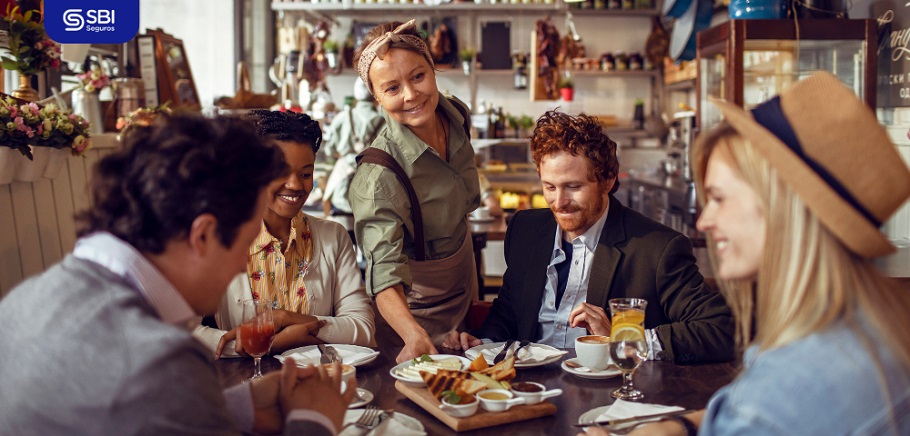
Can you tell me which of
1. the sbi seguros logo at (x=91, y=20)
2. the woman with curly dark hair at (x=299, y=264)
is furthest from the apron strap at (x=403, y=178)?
the sbi seguros logo at (x=91, y=20)

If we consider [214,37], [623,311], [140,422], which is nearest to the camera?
[140,422]

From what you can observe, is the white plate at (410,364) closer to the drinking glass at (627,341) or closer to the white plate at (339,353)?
the white plate at (339,353)

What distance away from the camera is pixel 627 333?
1848 millimetres

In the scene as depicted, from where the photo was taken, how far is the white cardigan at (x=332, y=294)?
2426 mm

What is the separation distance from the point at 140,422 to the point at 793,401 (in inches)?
34.8

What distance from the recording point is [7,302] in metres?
1.21

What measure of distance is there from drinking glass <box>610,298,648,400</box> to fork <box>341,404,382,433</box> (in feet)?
1.84

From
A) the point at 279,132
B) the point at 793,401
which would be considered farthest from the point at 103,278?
the point at 279,132

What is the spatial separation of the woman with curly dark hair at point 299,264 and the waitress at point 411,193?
8cm

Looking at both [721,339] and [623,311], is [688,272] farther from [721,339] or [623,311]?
[623,311]

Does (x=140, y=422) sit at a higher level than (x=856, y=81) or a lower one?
lower

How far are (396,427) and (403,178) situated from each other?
1150 millimetres

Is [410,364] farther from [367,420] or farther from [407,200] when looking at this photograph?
[407,200]

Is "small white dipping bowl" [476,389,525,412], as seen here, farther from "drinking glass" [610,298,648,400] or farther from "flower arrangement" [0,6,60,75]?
"flower arrangement" [0,6,60,75]
